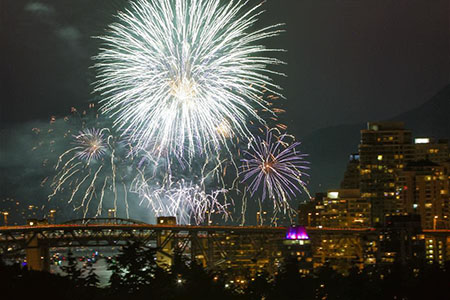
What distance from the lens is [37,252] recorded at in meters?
150

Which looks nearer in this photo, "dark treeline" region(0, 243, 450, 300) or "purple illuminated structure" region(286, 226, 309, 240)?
"dark treeline" region(0, 243, 450, 300)

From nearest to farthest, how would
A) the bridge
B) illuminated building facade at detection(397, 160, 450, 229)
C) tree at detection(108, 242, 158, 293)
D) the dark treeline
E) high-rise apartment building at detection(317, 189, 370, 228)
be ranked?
the dark treeline, tree at detection(108, 242, 158, 293), the bridge, illuminated building facade at detection(397, 160, 450, 229), high-rise apartment building at detection(317, 189, 370, 228)

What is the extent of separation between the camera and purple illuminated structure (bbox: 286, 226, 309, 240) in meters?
149

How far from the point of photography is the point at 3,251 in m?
150

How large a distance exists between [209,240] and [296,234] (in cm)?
1967

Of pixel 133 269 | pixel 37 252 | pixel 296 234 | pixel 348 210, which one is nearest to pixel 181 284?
pixel 133 269

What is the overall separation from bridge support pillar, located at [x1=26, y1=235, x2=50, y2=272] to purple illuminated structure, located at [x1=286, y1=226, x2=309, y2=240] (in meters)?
38.9

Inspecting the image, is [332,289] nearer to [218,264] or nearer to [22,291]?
[22,291]

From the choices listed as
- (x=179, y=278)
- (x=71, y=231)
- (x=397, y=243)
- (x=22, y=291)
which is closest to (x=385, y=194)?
(x=397, y=243)

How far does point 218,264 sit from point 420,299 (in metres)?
71.7

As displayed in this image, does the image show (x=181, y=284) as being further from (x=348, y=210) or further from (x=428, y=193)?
(x=348, y=210)

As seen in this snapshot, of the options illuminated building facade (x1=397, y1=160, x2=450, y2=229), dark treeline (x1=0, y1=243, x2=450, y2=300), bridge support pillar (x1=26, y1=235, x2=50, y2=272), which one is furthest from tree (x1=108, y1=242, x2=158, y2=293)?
illuminated building facade (x1=397, y1=160, x2=450, y2=229)

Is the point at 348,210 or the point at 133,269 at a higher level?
the point at 348,210

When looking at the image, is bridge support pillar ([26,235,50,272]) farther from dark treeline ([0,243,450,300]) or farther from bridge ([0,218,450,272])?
dark treeline ([0,243,450,300])
